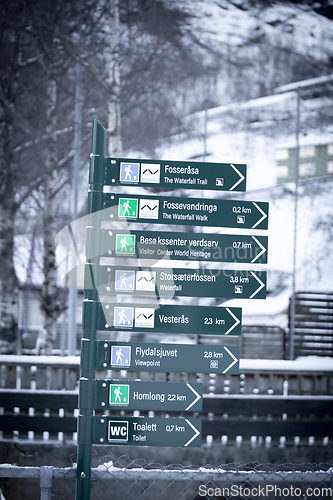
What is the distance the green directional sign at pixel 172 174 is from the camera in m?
3.01

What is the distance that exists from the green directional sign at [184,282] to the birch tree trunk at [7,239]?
8.31 m

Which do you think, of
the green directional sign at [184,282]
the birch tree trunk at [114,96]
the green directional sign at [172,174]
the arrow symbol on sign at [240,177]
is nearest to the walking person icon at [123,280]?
the green directional sign at [184,282]

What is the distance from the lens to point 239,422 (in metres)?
5.73

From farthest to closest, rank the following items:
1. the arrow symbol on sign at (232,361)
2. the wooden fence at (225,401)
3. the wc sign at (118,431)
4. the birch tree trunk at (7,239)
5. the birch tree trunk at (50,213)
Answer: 1. the birch tree trunk at (7,239)
2. the birch tree trunk at (50,213)
3. the wooden fence at (225,401)
4. the arrow symbol on sign at (232,361)
5. the wc sign at (118,431)

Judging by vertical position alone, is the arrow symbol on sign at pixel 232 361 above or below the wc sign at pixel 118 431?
above

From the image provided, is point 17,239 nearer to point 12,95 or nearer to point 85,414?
point 12,95

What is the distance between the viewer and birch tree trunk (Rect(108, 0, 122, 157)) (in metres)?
8.51

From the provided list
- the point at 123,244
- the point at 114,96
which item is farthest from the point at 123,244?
the point at 114,96

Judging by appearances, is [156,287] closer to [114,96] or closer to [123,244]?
[123,244]

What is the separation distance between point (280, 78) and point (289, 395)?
740 inches

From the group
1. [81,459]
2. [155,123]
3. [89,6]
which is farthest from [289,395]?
[89,6]

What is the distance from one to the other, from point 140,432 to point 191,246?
128cm

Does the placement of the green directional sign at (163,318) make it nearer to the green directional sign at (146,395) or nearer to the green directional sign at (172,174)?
the green directional sign at (146,395)

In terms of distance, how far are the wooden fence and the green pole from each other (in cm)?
303
